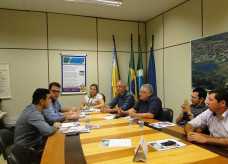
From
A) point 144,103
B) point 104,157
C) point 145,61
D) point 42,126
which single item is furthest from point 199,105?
point 145,61

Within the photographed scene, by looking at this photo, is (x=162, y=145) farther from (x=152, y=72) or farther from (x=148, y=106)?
(x=152, y=72)

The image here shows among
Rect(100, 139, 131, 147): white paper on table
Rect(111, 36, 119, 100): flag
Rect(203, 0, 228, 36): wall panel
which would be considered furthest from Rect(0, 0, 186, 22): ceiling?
Rect(100, 139, 131, 147): white paper on table

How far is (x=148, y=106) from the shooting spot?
309cm

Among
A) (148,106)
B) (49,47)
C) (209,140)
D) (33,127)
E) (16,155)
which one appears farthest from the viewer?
(49,47)

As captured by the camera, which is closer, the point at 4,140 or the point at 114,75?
the point at 4,140

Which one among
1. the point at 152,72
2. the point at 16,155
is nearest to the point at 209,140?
the point at 16,155

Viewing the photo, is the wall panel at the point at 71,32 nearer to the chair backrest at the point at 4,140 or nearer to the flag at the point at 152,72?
the flag at the point at 152,72

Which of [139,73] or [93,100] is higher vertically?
[139,73]

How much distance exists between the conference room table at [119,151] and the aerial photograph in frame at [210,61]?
1.81 m

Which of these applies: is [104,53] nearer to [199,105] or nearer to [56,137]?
[199,105]

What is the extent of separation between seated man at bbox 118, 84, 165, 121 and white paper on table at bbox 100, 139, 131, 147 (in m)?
1.13

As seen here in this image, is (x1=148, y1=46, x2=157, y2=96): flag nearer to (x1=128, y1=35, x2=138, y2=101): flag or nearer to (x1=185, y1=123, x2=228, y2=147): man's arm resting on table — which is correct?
(x1=128, y1=35, x2=138, y2=101): flag

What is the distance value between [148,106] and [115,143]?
1498mm

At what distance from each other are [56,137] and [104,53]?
350 centimetres
